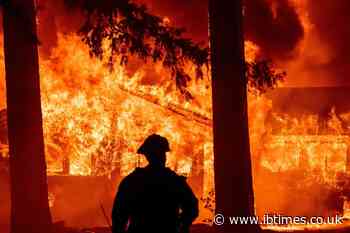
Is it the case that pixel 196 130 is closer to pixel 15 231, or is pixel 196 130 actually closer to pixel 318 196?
pixel 318 196

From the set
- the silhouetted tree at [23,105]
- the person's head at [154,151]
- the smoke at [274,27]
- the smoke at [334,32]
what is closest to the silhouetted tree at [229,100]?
the silhouetted tree at [23,105]

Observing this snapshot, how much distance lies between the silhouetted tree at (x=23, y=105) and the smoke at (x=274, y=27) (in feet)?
79.5

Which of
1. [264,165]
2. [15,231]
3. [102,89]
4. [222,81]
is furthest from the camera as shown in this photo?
[264,165]

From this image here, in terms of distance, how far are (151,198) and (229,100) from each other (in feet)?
15.4

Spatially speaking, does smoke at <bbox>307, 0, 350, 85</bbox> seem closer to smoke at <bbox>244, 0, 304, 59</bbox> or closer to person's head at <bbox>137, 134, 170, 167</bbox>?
smoke at <bbox>244, 0, 304, 59</bbox>

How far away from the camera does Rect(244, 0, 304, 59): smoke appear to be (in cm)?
3356

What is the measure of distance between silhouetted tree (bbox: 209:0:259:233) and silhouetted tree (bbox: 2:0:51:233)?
3020mm

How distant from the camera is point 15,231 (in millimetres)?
10172

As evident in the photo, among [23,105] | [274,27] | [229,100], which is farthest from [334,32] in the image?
[23,105]

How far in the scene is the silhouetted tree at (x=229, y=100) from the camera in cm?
923

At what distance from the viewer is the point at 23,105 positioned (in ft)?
31.8

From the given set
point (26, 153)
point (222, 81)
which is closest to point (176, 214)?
point (222, 81)

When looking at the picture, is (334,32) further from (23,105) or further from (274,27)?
(23,105)

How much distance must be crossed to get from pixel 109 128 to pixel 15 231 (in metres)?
10.1
